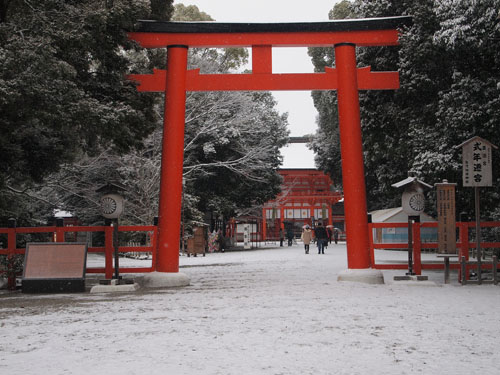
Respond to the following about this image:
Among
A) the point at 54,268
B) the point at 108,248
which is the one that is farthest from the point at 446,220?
the point at 54,268

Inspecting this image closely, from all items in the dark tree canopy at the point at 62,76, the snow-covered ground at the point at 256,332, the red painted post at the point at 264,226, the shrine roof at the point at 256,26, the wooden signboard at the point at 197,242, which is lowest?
the snow-covered ground at the point at 256,332

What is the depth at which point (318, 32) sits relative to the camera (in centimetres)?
1328

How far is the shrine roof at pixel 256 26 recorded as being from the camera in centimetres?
1316

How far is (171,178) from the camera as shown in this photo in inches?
501

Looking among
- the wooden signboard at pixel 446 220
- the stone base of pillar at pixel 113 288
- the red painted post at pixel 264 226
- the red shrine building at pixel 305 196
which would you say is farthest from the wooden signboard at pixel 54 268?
the red painted post at pixel 264 226

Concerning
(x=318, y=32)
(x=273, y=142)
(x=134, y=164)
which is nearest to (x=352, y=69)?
(x=318, y=32)

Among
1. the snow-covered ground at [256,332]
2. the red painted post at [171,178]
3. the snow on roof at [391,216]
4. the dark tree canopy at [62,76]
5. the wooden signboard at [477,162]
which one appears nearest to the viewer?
the snow-covered ground at [256,332]

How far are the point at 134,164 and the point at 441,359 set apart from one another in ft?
79.0

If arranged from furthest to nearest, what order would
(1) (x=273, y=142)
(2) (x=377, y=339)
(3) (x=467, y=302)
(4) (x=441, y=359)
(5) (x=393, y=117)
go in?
(1) (x=273, y=142) < (5) (x=393, y=117) < (3) (x=467, y=302) < (2) (x=377, y=339) < (4) (x=441, y=359)

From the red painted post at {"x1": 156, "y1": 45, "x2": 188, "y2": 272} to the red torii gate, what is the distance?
2cm

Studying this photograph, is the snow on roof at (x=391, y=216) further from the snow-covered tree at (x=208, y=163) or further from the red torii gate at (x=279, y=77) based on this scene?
the red torii gate at (x=279, y=77)

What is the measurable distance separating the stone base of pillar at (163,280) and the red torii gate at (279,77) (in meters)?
0.18

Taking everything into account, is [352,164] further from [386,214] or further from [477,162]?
[386,214]

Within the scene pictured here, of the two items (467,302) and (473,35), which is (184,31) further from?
(467,302)
